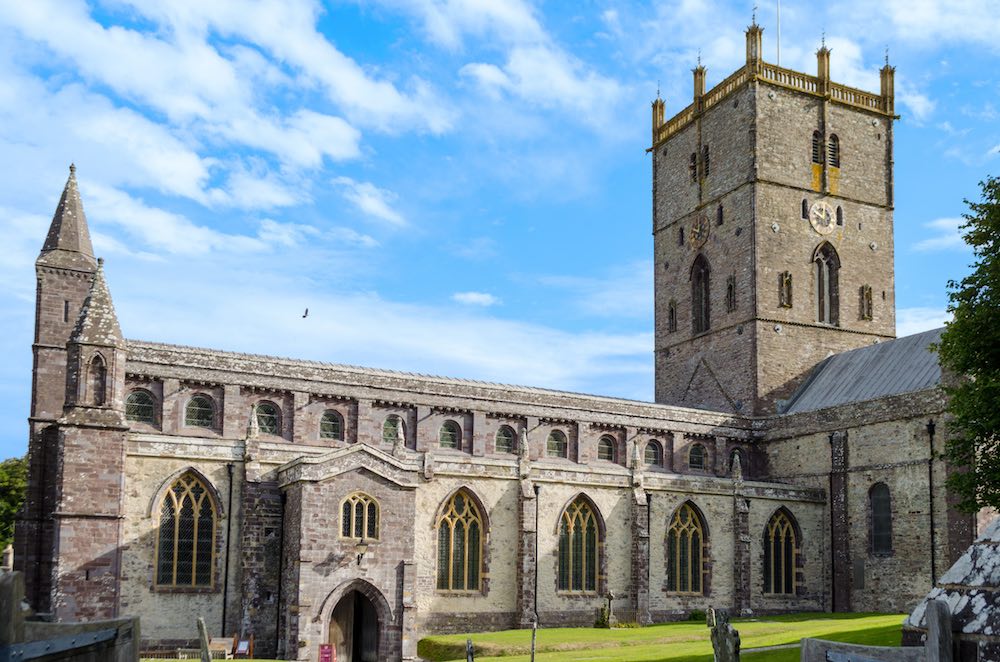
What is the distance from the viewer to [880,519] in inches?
1938

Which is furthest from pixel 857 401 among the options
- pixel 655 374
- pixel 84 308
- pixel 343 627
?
pixel 84 308

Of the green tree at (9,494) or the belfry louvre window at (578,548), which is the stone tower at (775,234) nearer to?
the belfry louvre window at (578,548)

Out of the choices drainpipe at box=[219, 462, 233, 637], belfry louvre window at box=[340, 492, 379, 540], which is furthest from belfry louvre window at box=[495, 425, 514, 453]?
drainpipe at box=[219, 462, 233, 637]

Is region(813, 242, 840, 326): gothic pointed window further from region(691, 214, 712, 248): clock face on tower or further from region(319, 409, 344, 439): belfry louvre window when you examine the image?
region(319, 409, 344, 439): belfry louvre window

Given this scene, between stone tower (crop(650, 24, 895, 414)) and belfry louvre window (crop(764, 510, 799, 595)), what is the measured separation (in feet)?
27.8

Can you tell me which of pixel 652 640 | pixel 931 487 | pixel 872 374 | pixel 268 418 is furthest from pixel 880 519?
pixel 268 418

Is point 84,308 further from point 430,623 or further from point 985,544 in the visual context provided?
point 985,544

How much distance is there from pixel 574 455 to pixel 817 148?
976 inches

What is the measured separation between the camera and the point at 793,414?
5478cm

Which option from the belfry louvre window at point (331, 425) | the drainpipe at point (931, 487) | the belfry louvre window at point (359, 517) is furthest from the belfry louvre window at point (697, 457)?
the belfry louvre window at point (359, 517)

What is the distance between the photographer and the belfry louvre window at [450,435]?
48.8 metres

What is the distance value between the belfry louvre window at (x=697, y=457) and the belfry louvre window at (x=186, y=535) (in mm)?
25750

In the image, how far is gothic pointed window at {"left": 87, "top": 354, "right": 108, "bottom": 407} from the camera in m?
37.8

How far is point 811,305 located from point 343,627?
113 feet
